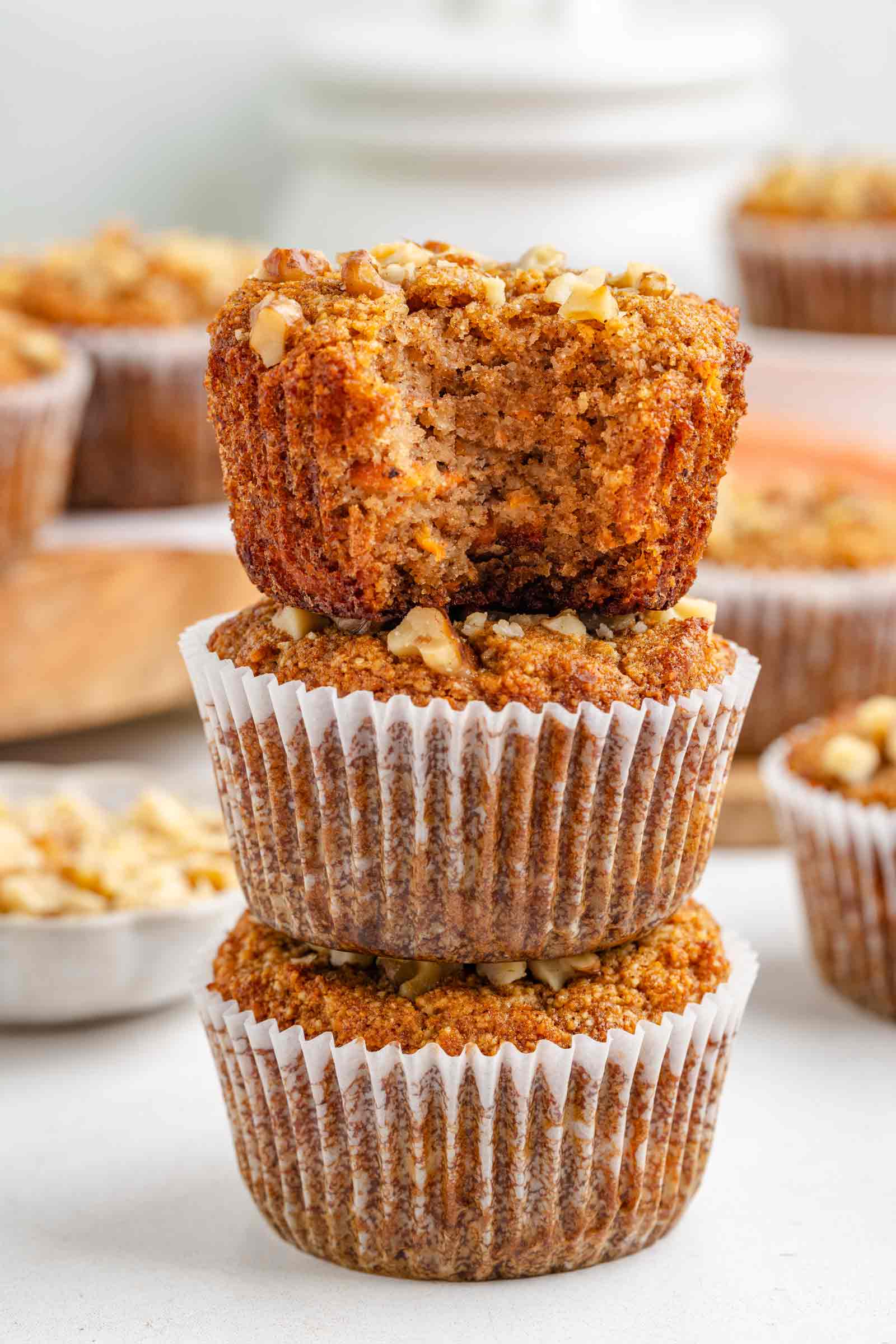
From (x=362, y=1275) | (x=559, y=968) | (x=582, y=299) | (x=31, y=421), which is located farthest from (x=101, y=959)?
(x=31, y=421)

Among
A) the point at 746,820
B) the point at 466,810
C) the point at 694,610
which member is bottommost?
the point at 746,820

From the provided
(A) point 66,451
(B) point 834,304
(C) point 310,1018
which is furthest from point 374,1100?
(B) point 834,304

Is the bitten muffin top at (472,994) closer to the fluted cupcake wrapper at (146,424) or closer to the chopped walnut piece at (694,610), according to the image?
the chopped walnut piece at (694,610)

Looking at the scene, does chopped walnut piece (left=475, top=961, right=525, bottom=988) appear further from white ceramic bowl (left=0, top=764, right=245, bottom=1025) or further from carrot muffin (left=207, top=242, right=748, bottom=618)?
white ceramic bowl (left=0, top=764, right=245, bottom=1025)

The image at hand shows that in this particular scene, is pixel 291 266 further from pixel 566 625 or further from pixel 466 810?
pixel 466 810

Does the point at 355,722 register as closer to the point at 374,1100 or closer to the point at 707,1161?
the point at 374,1100

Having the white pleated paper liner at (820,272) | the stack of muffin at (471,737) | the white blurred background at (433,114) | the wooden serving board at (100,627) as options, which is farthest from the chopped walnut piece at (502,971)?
the white blurred background at (433,114)

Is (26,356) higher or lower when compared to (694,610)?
lower
